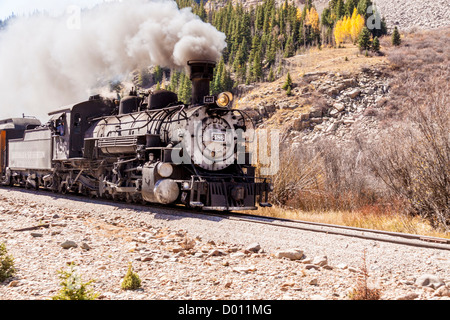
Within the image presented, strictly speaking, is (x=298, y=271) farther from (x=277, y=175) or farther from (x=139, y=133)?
(x=277, y=175)

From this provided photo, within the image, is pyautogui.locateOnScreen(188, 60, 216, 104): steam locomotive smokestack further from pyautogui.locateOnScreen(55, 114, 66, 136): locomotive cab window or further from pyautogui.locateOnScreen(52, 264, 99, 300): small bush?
pyautogui.locateOnScreen(52, 264, 99, 300): small bush

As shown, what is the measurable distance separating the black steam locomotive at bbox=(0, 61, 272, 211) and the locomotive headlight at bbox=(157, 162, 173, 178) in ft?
0.09

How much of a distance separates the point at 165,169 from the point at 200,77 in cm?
298

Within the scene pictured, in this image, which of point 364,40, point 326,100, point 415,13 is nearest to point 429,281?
point 326,100

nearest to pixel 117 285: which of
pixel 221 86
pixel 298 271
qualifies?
pixel 298 271

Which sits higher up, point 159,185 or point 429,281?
point 159,185

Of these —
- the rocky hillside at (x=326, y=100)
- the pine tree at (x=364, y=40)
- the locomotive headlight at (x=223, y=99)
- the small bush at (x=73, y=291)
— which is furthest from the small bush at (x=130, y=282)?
the pine tree at (x=364, y=40)

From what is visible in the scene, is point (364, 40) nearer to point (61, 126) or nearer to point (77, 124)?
point (77, 124)

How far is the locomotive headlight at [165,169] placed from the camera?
1049 centimetres

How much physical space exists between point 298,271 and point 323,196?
988cm

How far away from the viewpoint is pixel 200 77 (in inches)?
454

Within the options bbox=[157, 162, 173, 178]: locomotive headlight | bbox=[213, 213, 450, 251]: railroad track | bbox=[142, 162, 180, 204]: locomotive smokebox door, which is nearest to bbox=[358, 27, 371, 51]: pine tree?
bbox=[157, 162, 173, 178]: locomotive headlight

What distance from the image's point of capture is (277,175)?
15.0m

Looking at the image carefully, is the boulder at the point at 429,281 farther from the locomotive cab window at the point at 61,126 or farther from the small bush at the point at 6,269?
the locomotive cab window at the point at 61,126
